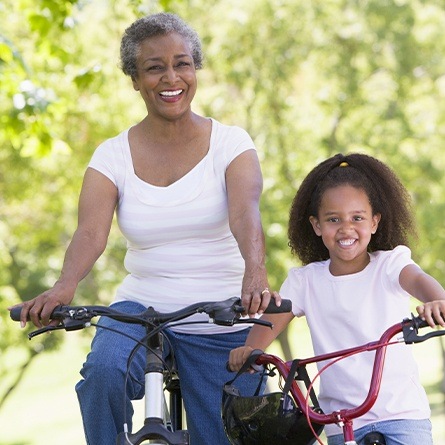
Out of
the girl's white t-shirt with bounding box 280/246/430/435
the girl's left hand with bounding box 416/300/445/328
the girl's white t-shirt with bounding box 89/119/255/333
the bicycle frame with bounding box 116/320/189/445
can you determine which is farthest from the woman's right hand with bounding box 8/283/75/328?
the girl's left hand with bounding box 416/300/445/328

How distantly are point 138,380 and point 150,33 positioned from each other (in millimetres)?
1333

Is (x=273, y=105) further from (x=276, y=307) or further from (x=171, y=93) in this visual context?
(x=276, y=307)

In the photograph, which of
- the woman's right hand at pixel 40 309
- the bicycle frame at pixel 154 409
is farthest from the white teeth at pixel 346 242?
the woman's right hand at pixel 40 309

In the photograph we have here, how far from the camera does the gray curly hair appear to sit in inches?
180

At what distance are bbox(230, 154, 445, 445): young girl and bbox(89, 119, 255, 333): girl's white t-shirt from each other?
0.94 feet

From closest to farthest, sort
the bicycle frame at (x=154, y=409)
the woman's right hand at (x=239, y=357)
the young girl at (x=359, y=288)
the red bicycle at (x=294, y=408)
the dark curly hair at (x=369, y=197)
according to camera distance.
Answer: the bicycle frame at (x=154, y=409), the red bicycle at (x=294, y=408), the woman's right hand at (x=239, y=357), the young girl at (x=359, y=288), the dark curly hair at (x=369, y=197)

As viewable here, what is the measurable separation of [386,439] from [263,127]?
550 inches

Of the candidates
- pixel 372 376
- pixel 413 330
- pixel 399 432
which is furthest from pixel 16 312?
pixel 399 432

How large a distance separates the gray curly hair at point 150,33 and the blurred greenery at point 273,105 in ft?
33.8

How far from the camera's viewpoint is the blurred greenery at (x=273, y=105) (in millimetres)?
16438

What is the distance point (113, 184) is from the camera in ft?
15.1

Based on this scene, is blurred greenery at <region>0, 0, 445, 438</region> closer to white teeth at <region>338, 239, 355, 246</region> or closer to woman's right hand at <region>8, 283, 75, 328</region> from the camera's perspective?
white teeth at <region>338, 239, 355, 246</region>

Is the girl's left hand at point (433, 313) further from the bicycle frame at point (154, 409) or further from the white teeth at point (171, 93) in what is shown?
the white teeth at point (171, 93)

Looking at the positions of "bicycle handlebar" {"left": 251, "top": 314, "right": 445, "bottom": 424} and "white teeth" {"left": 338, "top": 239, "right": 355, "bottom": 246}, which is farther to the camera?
"white teeth" {"left": 338, "top": 239, "right": 355, "bottom": 246}
